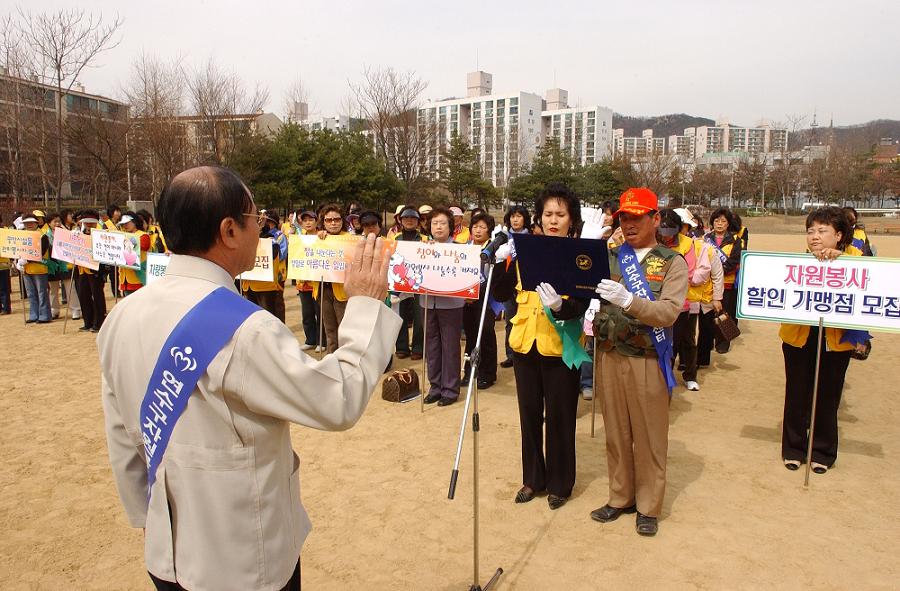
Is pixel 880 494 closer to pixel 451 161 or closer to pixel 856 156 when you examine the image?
pixel 451 161

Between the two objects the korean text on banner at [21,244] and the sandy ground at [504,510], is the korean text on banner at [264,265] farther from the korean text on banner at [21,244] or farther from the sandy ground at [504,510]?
the korean text on banner at [21,244]

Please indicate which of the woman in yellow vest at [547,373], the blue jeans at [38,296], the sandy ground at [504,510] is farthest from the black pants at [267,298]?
the woman in yellow vest at [547,373]

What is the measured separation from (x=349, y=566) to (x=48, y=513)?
2.31m

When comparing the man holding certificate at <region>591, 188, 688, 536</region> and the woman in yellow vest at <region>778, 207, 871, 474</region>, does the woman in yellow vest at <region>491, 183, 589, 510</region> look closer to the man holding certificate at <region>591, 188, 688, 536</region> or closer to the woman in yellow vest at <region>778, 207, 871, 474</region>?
the man holding certificate at <region>591, 188, 688, 536</region>

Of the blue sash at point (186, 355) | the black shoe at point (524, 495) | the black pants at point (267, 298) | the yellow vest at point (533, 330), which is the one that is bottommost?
the black shoe at point (524, 495)

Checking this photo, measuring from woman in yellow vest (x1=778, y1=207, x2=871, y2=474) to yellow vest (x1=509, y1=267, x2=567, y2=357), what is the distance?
2.05 m

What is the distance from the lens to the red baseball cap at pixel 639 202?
372 centimetres

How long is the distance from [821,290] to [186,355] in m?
4.49

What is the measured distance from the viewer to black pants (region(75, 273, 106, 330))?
10070 millimetres

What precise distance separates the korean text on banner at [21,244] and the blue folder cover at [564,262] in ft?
33.1

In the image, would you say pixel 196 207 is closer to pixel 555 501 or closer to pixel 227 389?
pixel 227 389

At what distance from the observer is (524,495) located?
4.25 meters

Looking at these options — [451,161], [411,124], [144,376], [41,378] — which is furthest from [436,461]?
[451,161]

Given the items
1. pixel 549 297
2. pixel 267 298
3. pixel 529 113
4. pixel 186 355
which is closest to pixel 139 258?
pixel 267 298
